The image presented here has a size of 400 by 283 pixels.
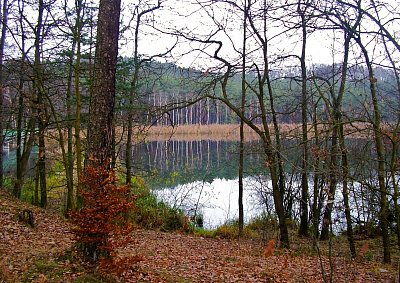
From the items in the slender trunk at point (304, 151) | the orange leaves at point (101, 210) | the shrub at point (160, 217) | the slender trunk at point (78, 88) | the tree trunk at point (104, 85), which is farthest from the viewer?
the shrub at point (160, 217)

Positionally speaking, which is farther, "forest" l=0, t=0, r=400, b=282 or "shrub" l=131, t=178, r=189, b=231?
"shrub" l=131, t=178, r=189, b=231

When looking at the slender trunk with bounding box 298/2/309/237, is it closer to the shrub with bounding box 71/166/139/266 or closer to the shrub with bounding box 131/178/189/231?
the shrub with bounding box 131/178/189/231

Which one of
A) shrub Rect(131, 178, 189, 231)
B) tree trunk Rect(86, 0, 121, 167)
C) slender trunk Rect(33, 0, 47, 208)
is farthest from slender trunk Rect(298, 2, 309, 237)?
slender trunk Rect(33, 0, 47, 208)

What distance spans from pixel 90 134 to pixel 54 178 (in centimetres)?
1258

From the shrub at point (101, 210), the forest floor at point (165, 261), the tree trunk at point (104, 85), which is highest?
the tree trunk at point (104, 85)

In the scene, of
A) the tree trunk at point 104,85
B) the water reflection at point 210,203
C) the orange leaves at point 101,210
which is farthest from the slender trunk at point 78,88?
the water reflection at point 210,203

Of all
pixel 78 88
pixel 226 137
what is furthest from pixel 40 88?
pixel 226 137

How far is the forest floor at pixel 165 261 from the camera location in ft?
16.9

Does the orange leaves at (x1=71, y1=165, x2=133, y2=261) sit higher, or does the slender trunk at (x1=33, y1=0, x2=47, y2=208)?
the slender trunk at (x1=33, y1=0, x2=47, y2=208)

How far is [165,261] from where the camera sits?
24.2 ft

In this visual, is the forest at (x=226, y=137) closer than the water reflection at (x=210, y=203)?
Yes

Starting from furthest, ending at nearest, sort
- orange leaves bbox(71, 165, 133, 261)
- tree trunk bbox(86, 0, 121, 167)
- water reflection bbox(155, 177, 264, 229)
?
water reflection bbox(155, 177, 264, 229) → tree trunk bbox(86, 0, 121, 167) → orange leaves bbox(71, 165, 133, 261)

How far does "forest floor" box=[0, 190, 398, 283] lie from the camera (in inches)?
203

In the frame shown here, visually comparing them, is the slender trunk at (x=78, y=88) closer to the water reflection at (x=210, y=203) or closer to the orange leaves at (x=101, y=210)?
the orange leaves at (x=101, y=210)
